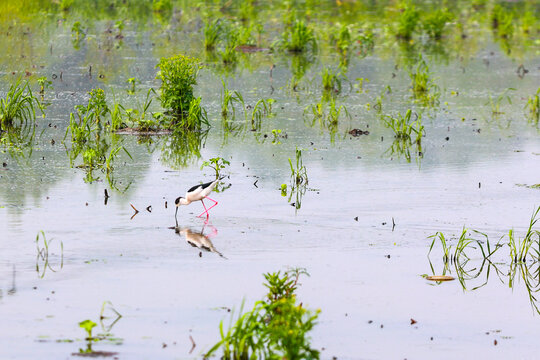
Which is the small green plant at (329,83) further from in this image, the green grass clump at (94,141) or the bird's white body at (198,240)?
the bird's white body at (198,240)

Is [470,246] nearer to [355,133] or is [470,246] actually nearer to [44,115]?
[355,133]

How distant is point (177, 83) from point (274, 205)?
5086 mm

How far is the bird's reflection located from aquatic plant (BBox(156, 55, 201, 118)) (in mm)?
5659

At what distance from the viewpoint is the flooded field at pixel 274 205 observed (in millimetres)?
8188

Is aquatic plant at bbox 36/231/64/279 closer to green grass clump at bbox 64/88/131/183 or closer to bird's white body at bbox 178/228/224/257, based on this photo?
bird's white body at bbox 178/228/224/257

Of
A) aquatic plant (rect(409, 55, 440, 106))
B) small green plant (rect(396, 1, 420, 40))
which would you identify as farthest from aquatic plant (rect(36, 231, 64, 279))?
small green plant (rect(396, 1, 420, 40))

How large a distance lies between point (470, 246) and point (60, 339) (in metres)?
4.41

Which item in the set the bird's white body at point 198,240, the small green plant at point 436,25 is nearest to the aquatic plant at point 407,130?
the bird's white body at point 198,240

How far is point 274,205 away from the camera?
12398mm

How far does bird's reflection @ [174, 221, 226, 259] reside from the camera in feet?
34.6

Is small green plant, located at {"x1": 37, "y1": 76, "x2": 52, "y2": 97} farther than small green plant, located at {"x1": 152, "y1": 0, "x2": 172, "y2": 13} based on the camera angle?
No

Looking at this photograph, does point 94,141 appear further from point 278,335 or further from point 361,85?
point 278,335

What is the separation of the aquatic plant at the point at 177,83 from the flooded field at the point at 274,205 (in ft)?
0.12

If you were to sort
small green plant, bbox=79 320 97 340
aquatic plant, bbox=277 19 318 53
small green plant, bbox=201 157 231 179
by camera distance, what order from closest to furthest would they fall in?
small green plant, bbox=79 320 97 340 → small green plant, bbox=201 157 231 179 → aquatic plant, bbox=277 19 318 53
